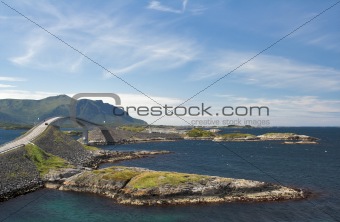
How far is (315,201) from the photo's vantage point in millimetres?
60500

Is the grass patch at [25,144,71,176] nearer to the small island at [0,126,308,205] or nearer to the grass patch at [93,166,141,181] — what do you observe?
the small island at [0,126,308,205]

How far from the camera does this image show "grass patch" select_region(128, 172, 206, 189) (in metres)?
62.7

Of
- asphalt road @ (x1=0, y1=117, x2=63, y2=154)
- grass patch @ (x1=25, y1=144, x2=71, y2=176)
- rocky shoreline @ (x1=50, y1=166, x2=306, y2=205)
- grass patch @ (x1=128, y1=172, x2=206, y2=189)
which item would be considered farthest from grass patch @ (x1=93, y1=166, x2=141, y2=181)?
asphalt road @ (x1=0, y1=117, x2=63, y2=154)

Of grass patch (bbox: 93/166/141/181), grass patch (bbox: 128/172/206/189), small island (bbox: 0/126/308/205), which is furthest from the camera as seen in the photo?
grass patch (bbox: 93/166/141/181)

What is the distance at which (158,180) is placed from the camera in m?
64.4

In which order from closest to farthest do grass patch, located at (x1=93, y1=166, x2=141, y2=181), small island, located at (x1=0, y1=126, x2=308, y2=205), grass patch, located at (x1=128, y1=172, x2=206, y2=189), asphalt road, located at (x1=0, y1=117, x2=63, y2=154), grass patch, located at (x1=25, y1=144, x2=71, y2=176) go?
small island, located at (x1=0, y1=126, x2=308, y2=205) < grass patch, located at (x1=128, y1=172, x2=206, y2=189) < grass patch, located at (x1=93, y1=166, x2=141, y2=181) < grass patch, located at (x1=25, y1=144, x2=71, y2=176) < asphalt road, located at (x1=0, y1=117, x2=63, y2=154)

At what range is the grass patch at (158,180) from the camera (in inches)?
2469

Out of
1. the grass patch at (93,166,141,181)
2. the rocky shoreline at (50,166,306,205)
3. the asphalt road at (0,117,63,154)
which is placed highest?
the asphalt road at (0,117,63,154)

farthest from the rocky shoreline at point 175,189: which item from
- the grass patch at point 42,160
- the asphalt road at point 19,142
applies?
the asphalt road at point 19,142

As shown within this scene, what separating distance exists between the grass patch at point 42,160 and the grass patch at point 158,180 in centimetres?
2589

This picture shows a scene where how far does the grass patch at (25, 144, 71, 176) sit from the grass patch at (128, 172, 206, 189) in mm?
25890

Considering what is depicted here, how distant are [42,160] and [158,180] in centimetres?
3774

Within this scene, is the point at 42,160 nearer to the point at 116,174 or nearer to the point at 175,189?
the point at 116,174

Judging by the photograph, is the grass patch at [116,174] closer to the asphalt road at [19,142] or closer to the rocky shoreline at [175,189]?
the rocky shoreline at [175,189]
